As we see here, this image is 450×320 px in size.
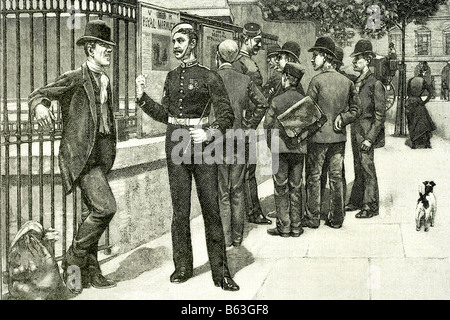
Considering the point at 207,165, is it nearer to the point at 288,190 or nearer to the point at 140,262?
the point at 140,262

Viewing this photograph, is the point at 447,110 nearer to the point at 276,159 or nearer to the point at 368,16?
the point at 368,16

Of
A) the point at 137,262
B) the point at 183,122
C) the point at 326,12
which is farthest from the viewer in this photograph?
the point at 326,12

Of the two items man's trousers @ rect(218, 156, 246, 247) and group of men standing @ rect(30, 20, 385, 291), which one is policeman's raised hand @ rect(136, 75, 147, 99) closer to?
group of men standing @ rect(30, 20, 385, 291)

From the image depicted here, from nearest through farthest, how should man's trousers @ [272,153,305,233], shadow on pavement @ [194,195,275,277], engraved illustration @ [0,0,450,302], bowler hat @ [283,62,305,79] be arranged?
engraved illustration @ [0,0,450,302] < shadow on pavement @ [194,195,275,277] < bowler hat @ [283,62,305,79] < man's trousers @ [272,153,305,233]

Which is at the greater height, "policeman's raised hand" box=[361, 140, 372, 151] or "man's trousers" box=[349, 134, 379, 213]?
"policeman's raised hand" box=[361, 140, 372, 151]

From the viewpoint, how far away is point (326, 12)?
29.8 ft

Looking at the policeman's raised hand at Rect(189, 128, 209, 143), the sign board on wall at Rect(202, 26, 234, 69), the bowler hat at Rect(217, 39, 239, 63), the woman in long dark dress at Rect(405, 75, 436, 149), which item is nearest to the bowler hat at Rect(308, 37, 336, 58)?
the bowler hat at Rect(217, 39, 239, 63)

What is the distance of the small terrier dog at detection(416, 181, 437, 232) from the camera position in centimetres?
783

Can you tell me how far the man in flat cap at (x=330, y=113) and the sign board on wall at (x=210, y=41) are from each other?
1455 millimetres

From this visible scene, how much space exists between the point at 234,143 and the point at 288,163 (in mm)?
660

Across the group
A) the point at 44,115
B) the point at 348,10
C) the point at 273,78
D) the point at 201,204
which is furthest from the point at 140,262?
the point at 348,10

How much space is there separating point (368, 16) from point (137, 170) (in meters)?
3.82

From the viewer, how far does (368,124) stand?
27.8 ft
